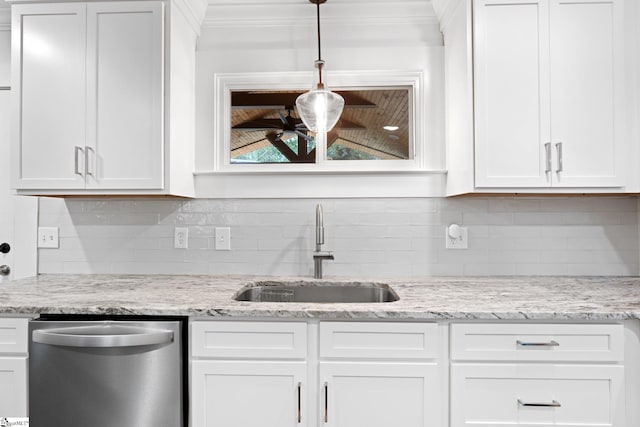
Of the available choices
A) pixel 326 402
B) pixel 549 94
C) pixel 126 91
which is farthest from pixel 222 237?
pixel 549 94

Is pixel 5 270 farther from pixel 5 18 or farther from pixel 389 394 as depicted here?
pixel 389 394

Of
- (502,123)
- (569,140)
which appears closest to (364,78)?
(502,123)

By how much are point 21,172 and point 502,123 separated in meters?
2.19

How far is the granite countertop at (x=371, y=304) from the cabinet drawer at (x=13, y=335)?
0.05 meters

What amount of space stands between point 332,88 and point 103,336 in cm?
162

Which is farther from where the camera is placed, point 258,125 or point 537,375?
point 258,125

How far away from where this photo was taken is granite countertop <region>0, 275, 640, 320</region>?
4.83ft

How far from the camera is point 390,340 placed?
150 centimetres

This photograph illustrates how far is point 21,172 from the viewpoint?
1.97 m

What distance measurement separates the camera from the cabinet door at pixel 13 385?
1569 millimetres

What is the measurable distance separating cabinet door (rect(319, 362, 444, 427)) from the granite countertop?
0.63ft

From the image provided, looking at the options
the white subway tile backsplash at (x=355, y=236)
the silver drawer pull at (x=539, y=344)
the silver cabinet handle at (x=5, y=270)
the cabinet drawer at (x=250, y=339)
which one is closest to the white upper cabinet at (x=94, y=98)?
the white subway tile backsplash at (x=355, y=236)

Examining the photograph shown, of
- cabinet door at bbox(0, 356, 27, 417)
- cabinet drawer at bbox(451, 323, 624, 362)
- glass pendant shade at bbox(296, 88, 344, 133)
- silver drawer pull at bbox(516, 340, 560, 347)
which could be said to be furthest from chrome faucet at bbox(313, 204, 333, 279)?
cabinet door at bbox(0, 356, 27, 417)

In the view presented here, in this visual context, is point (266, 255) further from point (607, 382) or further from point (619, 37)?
point (619, 37)
